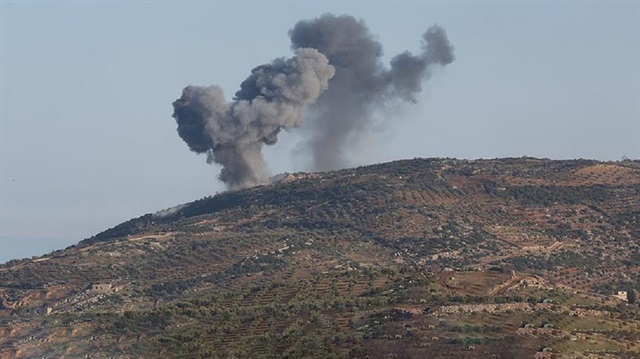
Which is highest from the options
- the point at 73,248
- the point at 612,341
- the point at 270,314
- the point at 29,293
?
the point at 73,248

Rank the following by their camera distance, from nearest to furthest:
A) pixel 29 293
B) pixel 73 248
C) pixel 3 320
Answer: pixel 3 320 → pixel 29 293 → pixel 73 248

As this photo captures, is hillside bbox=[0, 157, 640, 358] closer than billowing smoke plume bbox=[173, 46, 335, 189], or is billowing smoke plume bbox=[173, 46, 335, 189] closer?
hillside bbox=[0, 157, 640, 358]

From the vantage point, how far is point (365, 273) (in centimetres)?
9888

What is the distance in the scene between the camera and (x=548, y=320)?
73.1 metres

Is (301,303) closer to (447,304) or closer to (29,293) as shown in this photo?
(447,304)

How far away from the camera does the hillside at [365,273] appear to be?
241ft

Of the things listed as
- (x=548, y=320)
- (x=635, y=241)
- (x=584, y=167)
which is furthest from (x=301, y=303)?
(x=584, y=167)

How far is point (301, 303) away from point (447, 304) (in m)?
11.5

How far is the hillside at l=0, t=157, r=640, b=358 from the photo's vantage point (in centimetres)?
7344

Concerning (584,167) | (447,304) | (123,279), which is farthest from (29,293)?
(584,167)

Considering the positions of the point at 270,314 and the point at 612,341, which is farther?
the point at 270,314

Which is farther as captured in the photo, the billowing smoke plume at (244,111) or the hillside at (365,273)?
the billowing smoke plume at (244,111)

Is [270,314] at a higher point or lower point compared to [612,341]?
higher

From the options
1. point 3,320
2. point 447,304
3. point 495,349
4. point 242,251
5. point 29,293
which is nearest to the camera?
point 495,349
